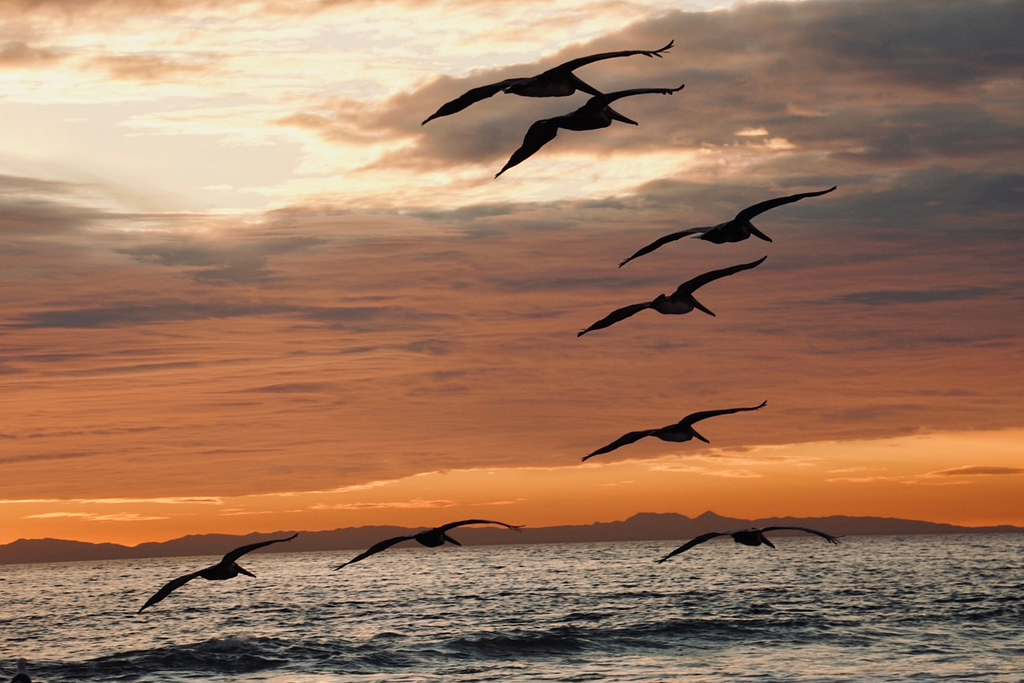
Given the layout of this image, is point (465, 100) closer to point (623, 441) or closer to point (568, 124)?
point (568, 124)

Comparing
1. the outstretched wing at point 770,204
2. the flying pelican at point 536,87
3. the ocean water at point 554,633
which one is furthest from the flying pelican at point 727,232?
the ocean water at point 554,633

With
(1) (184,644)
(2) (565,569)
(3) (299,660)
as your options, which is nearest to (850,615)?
(3) (299,660)

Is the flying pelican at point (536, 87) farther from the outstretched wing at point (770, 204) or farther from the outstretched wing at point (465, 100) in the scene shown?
the outstretched wing at point (770, 204)

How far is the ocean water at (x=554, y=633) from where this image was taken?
3603 cm

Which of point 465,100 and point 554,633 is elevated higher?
point 465,100

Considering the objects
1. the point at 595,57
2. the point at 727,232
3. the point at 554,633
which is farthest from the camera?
the point at 554,633

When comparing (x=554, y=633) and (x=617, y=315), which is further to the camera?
(x=554, y=633)

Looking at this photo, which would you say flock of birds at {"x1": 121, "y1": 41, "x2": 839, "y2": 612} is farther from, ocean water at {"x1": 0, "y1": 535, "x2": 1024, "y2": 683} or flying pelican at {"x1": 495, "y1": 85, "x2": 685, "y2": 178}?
ocean water at {"x1": 0, "y1": 535, "x2": 1024, "y2": 683}

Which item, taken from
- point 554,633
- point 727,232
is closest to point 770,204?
point 727,232

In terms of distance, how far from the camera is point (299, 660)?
40.7 m

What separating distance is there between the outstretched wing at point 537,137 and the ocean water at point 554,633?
25.7 m

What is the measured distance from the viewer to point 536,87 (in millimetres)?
10008

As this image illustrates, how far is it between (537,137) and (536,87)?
0.83m

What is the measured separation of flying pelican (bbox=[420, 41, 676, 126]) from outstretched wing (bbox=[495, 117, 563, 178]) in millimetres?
520
